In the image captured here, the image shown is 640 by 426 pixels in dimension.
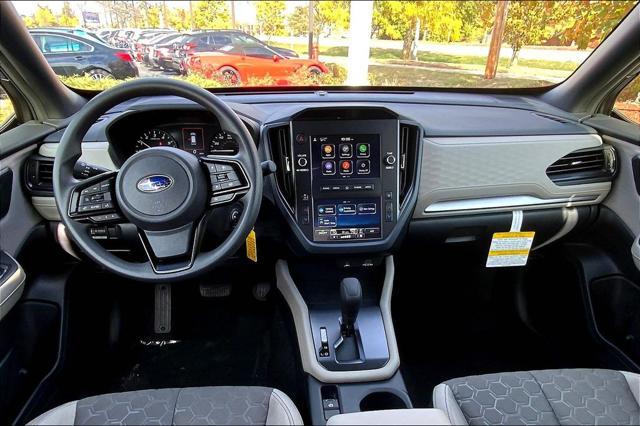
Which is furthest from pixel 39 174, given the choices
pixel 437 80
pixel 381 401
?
pixel 437 80

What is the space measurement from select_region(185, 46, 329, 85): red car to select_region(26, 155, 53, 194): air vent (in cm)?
72

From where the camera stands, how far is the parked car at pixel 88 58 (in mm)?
1938

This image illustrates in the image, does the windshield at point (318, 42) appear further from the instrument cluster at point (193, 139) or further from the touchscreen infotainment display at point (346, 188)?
the touchscreen infotainment display at point (346, 188)

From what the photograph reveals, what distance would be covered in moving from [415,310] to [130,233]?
62.5 inches

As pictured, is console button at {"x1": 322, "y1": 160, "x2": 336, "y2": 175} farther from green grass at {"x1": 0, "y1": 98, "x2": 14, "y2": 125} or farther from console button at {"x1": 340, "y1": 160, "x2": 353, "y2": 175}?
green grass at {"x1": 0, "y1": 98, "x2": 14, "y2": 125}

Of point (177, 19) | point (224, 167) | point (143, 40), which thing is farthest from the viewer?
point (177, 19)

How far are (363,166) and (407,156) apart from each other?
0.62 feet

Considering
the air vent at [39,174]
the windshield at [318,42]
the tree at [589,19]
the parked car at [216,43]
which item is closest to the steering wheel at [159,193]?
the air vent at [39,174]

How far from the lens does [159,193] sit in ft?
4.41

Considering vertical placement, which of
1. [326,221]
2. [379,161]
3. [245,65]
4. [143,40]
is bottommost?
[326,221]

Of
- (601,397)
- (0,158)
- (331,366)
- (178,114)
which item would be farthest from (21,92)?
(601,397)

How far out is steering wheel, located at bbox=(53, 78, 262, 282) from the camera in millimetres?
1324

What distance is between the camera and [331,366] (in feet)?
5.70

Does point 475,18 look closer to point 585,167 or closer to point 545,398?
point 585,167
